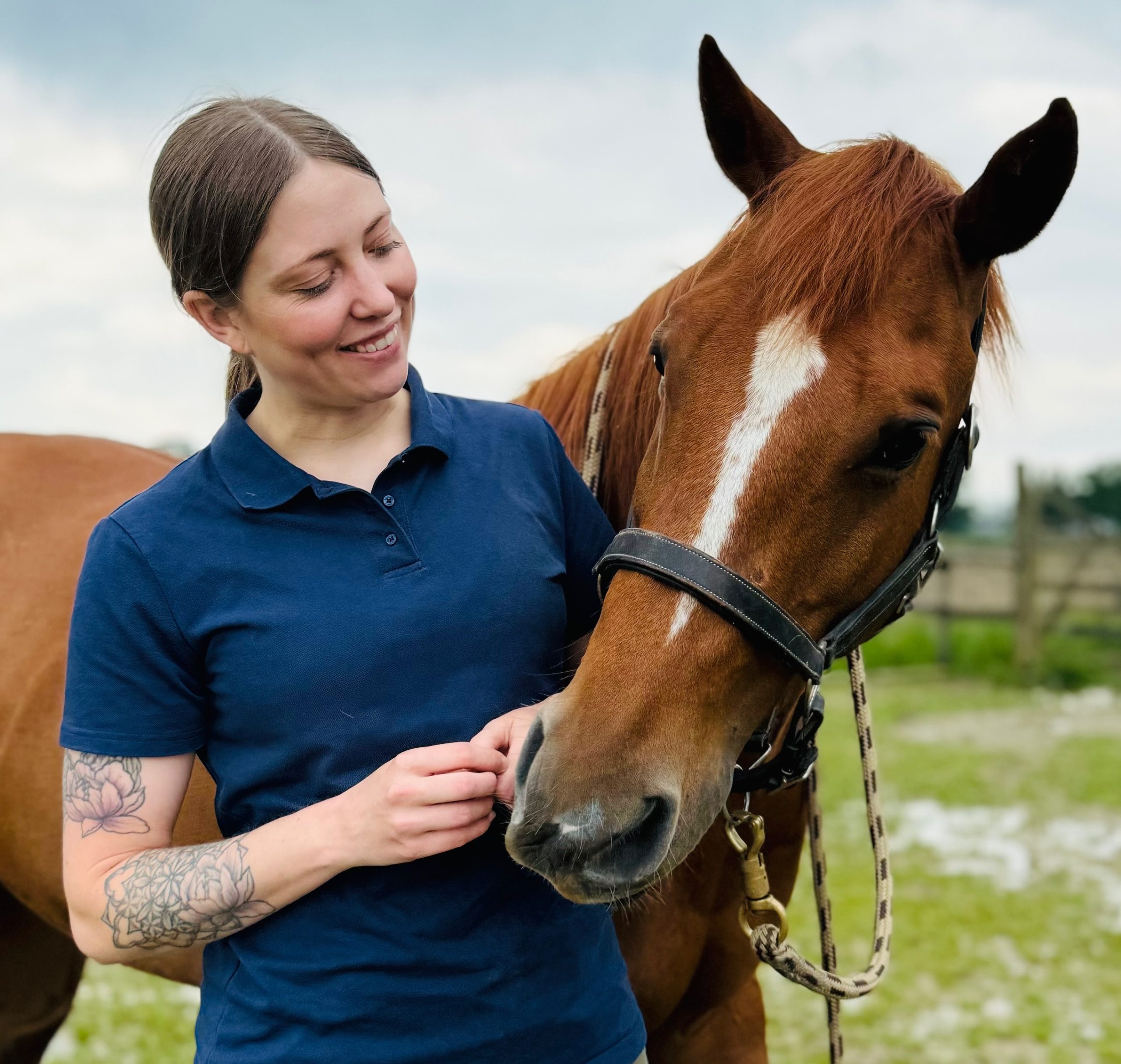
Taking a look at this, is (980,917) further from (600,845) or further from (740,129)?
(600,845)

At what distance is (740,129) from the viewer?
1837 millimetres

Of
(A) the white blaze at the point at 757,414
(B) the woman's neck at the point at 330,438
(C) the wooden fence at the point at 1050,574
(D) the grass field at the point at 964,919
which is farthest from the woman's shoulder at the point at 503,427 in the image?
(C) the wooden fence at the point at 1050,574

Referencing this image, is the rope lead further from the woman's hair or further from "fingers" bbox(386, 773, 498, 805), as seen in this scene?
the woman's hair

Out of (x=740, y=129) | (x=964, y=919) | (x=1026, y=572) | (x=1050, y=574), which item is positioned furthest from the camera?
(x=1050, y=574)

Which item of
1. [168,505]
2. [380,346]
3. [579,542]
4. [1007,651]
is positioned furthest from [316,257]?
[1007,651]

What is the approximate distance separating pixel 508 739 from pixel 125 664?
51cm

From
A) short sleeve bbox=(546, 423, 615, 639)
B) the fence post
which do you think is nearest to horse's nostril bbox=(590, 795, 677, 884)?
short sleeve bbox=(546, 423, 615, 639)

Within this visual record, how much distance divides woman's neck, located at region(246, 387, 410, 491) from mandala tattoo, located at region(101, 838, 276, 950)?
1.71 feet

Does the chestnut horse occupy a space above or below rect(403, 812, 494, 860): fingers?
above

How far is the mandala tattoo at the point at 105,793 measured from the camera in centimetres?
136

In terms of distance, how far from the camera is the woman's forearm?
1.29 m

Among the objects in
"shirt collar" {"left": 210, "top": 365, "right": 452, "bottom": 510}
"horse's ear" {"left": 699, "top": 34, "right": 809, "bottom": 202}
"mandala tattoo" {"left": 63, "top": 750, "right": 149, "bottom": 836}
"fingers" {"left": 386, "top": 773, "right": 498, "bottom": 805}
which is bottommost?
"mandala tattoo" {"left": 63, "top": 750, "right": 149, "bottom": 836}

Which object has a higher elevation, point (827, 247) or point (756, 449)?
point (827, 247)

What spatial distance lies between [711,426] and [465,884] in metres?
0.71
